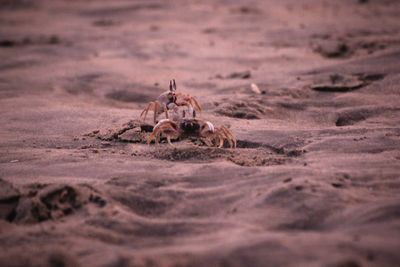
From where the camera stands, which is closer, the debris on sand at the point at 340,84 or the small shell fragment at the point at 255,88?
the debris on sand at the point at 340,84

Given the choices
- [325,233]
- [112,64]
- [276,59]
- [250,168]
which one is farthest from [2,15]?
[325,233]

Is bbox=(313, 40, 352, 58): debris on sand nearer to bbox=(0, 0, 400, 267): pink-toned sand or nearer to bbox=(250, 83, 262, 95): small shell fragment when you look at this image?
bbox=(0, 0, 400, 267): pink-toned sand

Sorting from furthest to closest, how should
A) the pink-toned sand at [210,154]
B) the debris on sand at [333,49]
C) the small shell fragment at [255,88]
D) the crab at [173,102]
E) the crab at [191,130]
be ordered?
the debris on sand at [333,49]
the small shell fragment at [255,88]
the crab at [173,102]
the crab at [191,130]
the pink-toned sand at [210,154]

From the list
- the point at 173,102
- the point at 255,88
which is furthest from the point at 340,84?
the point at 173,102

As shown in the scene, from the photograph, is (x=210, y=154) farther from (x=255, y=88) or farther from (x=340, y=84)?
(x=340, y=84)

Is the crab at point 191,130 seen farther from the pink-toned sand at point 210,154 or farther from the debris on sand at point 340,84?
the debris on sand at point 340,84

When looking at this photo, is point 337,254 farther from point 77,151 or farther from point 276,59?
point 276,59

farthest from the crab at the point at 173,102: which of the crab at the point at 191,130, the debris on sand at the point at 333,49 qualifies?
the debris on sand at the point at 333,49
